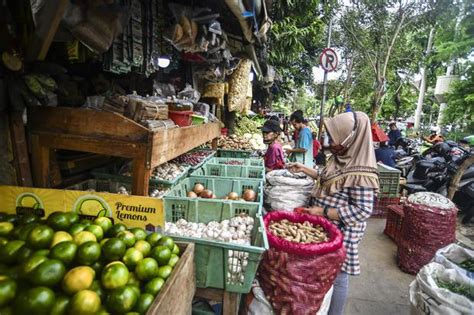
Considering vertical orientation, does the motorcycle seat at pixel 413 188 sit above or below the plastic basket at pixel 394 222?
above

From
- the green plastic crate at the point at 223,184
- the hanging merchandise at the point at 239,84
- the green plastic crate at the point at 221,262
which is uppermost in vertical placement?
the hanging merchandise at the point at 239,84

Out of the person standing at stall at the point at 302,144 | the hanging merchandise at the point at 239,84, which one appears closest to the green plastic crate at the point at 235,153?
the person standing at stall at the point at 302,144

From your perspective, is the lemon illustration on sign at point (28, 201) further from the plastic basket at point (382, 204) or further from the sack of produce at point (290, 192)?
the plastic basket at point (382, 204)

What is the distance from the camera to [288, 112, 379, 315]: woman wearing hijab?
2363mm

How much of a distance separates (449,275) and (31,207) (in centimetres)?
322

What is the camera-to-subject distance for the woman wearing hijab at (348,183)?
2.36 metres

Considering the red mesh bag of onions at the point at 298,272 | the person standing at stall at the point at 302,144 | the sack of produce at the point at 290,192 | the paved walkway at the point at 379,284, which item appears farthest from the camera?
the person standing at stall at the point at 302,144

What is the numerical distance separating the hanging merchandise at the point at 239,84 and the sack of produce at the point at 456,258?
5011mm

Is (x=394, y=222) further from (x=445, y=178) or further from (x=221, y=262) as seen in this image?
(x=221, y=262)

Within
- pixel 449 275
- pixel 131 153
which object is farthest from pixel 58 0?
pixel 449 275

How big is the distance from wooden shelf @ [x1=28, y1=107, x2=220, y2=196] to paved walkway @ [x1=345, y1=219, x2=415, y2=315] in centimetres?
269

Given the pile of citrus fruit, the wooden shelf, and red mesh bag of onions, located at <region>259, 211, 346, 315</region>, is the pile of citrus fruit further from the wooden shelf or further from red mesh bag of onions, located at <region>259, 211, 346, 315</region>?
red mesh bag of onions, located at <region>259, 211, 346, 315</region>

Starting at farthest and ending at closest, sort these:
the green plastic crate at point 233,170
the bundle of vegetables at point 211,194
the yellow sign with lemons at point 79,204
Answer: the green plastic crate at point 233,170 < the bundle of vegetables at point 211,194 < the yellow sign with lemons at point 79,204

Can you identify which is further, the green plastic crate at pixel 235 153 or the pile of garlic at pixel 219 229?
the green plastic crate at pixel 235 153
